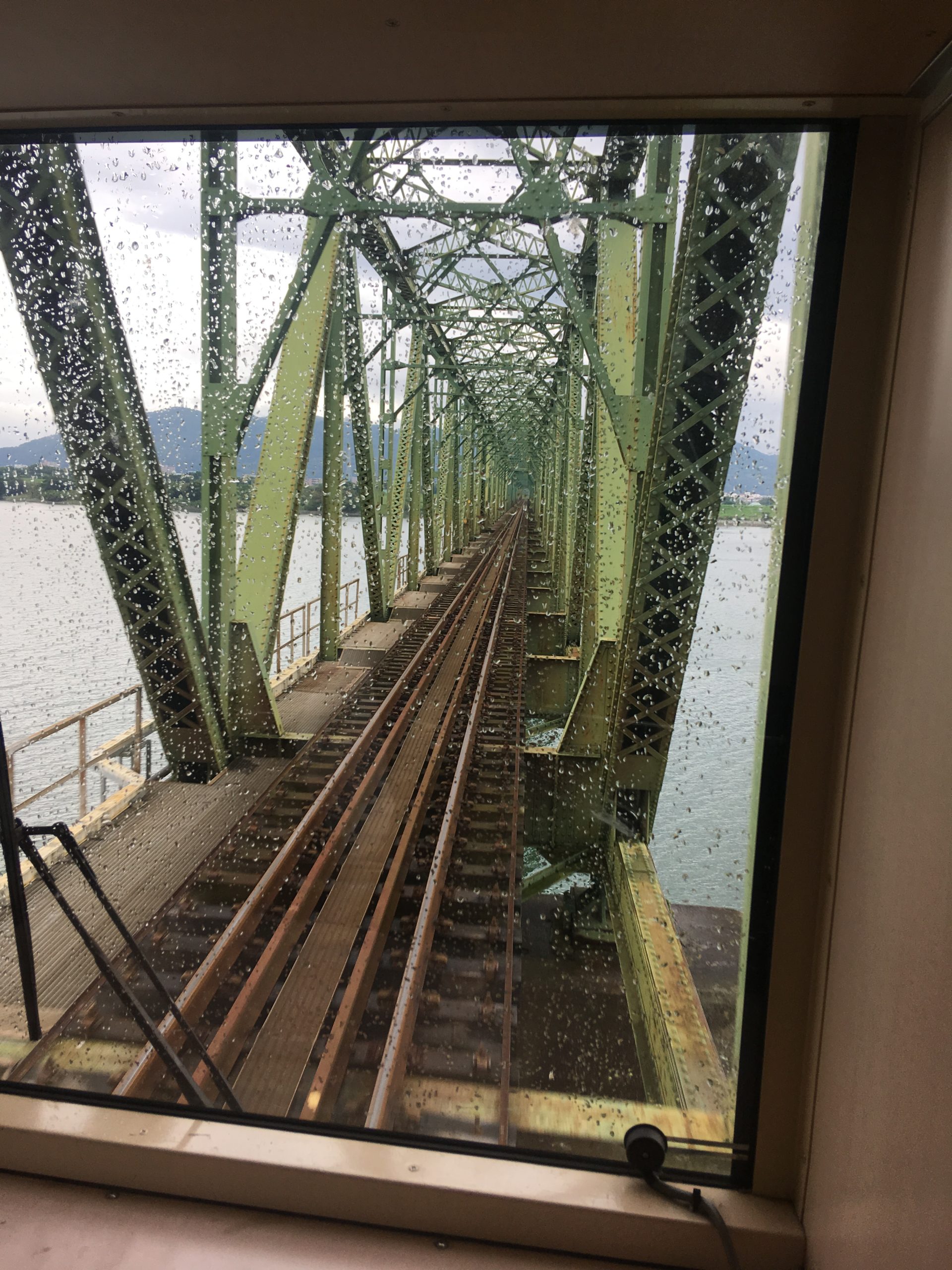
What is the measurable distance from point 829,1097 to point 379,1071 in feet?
7.36

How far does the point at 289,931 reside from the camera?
3.73m

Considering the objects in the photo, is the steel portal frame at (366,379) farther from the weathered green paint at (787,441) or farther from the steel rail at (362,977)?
the steel rail at (362,977)

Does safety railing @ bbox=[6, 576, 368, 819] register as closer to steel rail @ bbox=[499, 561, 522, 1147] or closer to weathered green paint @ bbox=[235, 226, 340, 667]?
weathered green paint @ bbox=[235, 226, 340, 667]

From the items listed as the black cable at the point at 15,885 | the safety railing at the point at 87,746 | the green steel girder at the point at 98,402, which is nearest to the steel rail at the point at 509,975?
the black cable at the point at 15,885

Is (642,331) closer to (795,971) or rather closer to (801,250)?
(801,250)

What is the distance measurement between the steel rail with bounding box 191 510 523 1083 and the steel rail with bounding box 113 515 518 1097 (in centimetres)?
14

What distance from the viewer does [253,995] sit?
10.6 ft

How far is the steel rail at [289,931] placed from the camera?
2980 mm

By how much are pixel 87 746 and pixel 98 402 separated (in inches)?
109

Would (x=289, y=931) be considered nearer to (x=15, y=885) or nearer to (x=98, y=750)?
(x=98, y=750)

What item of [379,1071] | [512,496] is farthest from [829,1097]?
[512,496]

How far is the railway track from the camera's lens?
9.54 feet

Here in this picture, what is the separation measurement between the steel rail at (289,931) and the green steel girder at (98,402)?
1371mm

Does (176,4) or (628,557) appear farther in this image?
(628,557)
